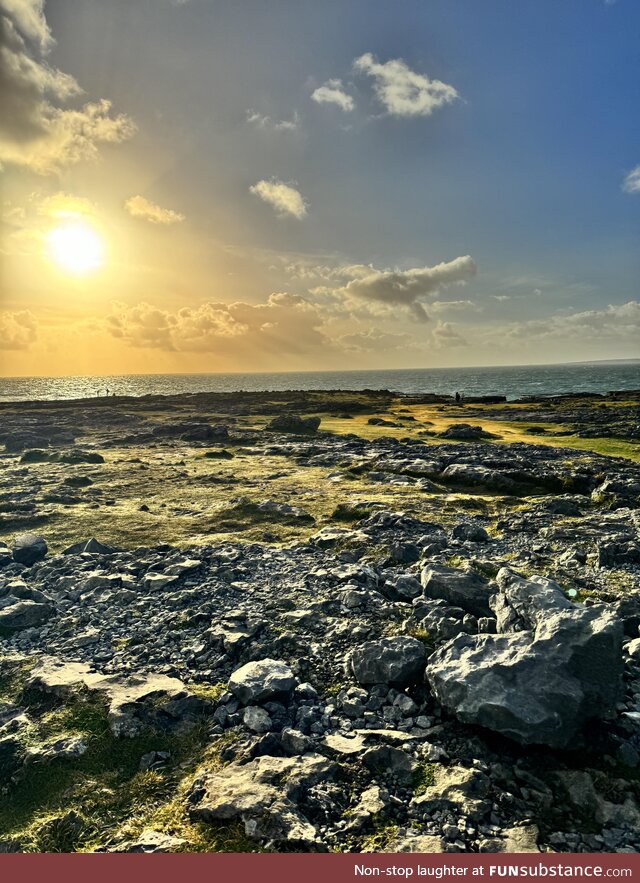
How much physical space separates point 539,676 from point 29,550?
59.8ft

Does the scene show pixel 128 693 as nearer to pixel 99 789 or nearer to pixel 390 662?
pixel 99 789

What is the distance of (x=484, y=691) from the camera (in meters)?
8.55

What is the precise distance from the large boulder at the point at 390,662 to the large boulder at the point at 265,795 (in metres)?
2.39

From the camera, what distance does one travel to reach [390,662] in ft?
33.8

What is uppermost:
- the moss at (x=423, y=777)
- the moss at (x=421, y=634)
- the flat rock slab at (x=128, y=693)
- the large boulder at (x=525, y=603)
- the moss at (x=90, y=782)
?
the large boulder at (x=525, y=603)

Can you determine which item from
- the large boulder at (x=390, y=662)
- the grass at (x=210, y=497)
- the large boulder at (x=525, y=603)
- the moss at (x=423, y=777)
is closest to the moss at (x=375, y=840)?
the moss at (x=423, y=777)

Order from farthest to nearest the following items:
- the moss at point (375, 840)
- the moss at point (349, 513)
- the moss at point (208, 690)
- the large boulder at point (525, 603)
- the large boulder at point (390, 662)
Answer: the moss at point (349, 513) → the large boulder at point (525, 603) → the large boulder at point (390, 662) → the moss at point (208, 690) → the moss at point (375, 840)

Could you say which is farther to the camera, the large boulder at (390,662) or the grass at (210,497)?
the grass at (210,497)

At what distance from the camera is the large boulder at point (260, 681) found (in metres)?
9.68

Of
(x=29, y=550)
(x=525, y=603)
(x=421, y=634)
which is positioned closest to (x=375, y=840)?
(x=421, y=634)

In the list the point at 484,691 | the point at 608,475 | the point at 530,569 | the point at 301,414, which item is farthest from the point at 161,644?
the point at 301,414

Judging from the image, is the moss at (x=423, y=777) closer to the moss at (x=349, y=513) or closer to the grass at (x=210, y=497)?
the grass at (x=210, y=497)

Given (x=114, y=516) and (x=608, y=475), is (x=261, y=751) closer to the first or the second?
(x=114, y=516)

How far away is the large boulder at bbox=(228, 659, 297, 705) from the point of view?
968 cm
